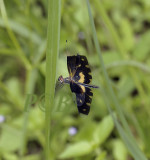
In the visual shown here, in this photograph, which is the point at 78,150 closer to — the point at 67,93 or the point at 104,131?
the point at 104,131

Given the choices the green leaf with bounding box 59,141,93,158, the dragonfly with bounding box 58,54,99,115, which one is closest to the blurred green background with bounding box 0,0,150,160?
the green leaf with bounding box 59,141,93,158

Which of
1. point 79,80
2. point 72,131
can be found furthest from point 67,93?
point 72,131

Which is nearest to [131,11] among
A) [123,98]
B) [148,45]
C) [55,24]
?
[148,45]

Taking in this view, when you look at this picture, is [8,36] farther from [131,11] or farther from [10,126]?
[131,11]

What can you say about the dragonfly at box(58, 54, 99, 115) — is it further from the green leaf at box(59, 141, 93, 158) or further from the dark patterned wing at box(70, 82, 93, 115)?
the green leaf at box(59, 141, 93, 158)

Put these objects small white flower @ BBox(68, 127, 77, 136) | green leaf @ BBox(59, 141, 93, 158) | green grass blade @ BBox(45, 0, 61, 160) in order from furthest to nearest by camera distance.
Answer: small white flower @ BBox(68, 127, 77, 136) → green leaf @ BBox(59, 141, 93, 158) → green grass blade @ BBox(45, 0, 61, 160)

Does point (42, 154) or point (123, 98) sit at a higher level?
point (123, 98)
